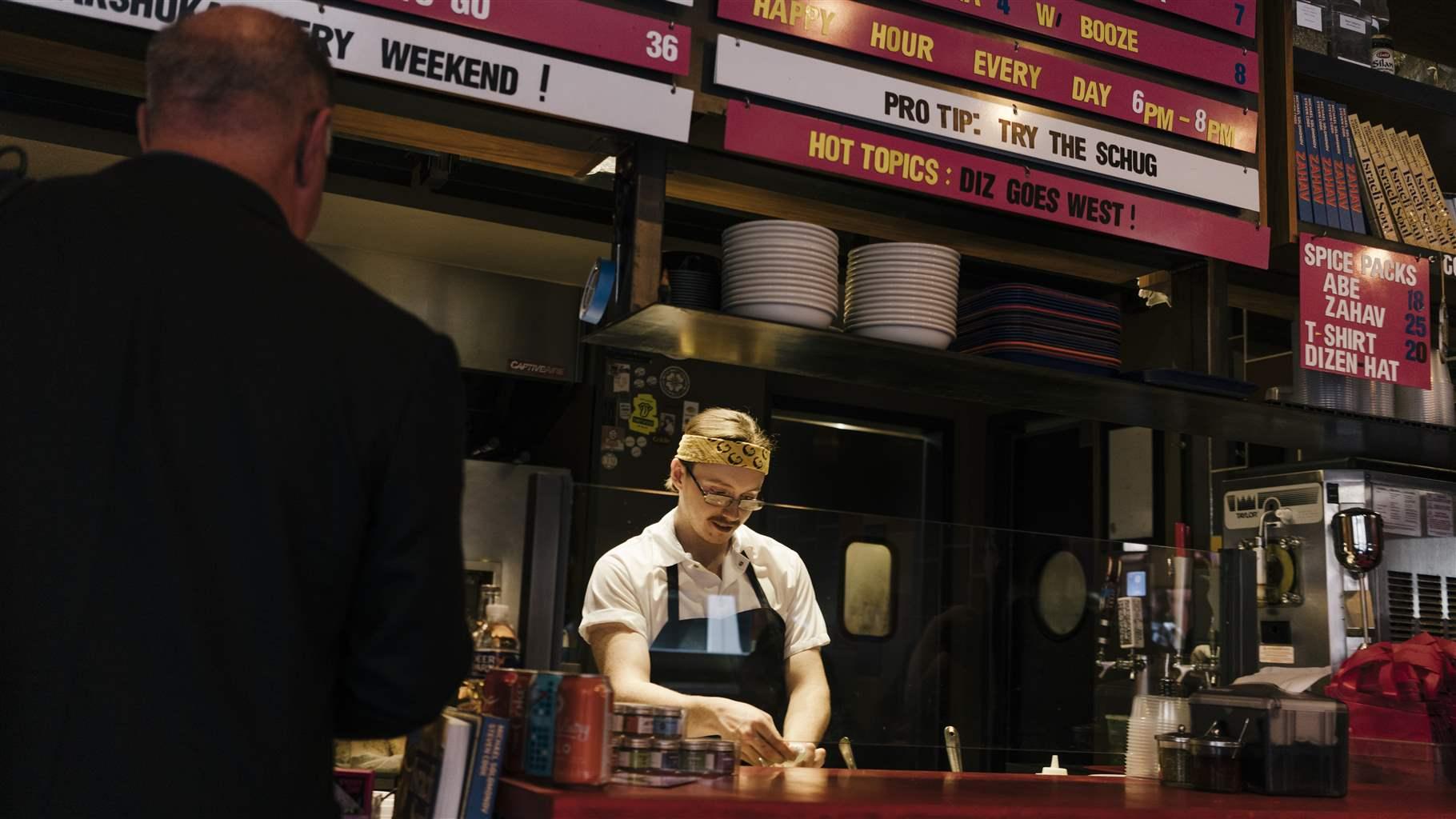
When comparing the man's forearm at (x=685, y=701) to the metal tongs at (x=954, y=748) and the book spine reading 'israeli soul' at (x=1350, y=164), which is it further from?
the book spine reading 'israeli soul' at (x=1350, y=164)

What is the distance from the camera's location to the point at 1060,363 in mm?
2535

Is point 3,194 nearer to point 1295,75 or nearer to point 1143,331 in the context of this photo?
point 1295,75

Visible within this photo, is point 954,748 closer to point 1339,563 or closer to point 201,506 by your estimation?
point 1339,563

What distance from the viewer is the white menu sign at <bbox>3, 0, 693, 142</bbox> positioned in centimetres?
192

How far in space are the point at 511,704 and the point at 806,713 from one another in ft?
3.08

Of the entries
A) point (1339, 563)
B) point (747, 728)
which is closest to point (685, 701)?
point (747, 728)

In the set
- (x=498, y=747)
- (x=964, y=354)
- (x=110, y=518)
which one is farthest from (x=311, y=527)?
(x=964, y=354)

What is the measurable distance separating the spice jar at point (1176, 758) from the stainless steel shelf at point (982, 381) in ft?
2.20

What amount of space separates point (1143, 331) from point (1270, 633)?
2.05 m

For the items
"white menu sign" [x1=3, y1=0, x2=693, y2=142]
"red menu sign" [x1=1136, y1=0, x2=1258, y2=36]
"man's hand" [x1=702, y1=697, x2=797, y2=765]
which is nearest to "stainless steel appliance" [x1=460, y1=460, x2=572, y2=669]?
"man's hand" [x1=702, y1=697, x2=797, y2=765]

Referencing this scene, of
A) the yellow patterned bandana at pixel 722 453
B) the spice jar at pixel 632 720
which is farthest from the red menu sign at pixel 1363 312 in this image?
the spice jar at pixel 632 720

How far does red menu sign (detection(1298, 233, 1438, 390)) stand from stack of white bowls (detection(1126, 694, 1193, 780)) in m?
0.83

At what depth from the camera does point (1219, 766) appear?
2240 mm

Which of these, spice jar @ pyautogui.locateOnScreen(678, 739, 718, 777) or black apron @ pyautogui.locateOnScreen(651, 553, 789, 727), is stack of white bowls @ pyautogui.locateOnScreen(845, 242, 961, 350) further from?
spice jar @ pyautogui.locateOnScreen(678, 739, 718, 777)
